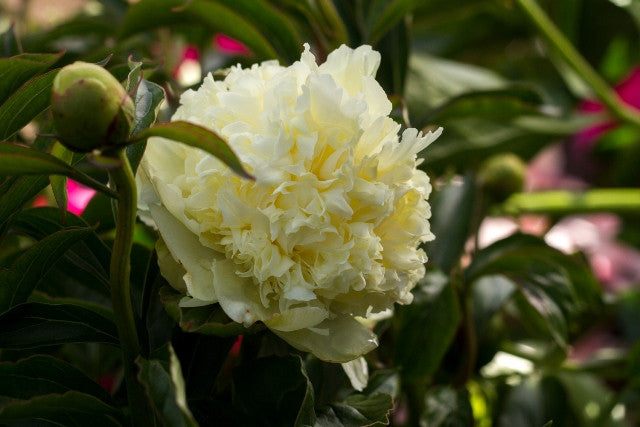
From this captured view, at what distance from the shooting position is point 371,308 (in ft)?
0.97

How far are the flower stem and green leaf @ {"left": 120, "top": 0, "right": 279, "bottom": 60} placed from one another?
0.18 m

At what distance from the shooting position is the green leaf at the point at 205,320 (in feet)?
0.86

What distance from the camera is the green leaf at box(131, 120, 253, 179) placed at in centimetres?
22

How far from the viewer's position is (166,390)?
0.78 ft

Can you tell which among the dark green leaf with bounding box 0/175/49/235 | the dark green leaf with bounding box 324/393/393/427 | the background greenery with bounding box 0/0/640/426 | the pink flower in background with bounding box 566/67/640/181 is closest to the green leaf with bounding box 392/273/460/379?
the background greenery with bounding box 0/0/640/426

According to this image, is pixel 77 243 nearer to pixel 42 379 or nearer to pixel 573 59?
pixel 42 379

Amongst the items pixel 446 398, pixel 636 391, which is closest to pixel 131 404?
pixel 446 398

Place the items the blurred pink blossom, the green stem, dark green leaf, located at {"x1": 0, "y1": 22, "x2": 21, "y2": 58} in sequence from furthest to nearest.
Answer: the blurred pink blossom → the green stem → dark green leaf, located at {"x1": 0, "y1": 22, "x2": 21, "y2": 58}

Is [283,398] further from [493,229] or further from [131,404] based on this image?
[493,229]

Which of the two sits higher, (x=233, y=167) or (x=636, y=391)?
(x=233, y=167)

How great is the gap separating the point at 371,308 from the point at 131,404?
0.32 feet

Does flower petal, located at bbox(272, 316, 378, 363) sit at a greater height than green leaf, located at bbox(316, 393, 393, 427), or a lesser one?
greater

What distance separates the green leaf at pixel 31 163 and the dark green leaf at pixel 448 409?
0.24 m

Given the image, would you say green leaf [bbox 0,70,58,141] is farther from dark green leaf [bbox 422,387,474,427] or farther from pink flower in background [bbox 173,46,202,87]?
pink flower in background [bbox 173,46,202,87]
